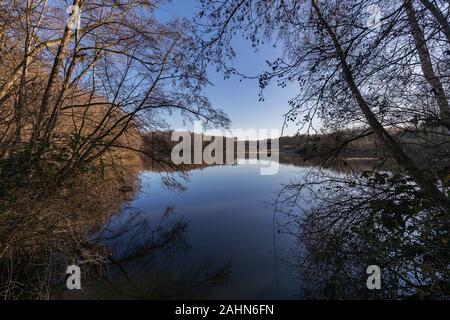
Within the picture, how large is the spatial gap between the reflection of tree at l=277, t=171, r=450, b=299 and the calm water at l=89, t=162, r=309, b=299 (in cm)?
42

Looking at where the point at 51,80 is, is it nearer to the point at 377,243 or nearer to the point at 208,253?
the point at 208,253

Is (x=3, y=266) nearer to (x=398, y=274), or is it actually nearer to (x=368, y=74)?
(x=398, y=274)

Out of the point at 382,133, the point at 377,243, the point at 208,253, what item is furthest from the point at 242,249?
the point at 382,133

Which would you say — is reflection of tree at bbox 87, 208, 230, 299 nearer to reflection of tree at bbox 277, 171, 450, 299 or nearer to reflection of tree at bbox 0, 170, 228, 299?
reflection of tree at bbox 0, 170, 228, 299

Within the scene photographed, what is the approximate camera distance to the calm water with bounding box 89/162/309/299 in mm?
2852

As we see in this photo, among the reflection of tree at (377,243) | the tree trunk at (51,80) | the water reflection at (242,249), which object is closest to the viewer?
the reflection of tree at (377,243)

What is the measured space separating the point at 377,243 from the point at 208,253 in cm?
A: 240

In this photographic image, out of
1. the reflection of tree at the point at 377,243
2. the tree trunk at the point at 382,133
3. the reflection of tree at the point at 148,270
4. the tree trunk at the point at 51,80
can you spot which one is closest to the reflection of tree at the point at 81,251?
the reflection of tree at the point at 148,270

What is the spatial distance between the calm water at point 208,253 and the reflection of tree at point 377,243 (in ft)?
1.37

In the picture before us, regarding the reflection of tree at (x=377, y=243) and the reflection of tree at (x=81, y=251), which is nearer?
the reflection of tree at (x=377, y=243)

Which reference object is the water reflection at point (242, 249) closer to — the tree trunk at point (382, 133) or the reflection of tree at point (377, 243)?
the reflection of tree at point (377, 243)

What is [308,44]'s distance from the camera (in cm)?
315

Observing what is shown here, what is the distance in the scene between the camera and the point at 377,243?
278 cm

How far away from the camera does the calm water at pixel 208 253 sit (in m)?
2.85
